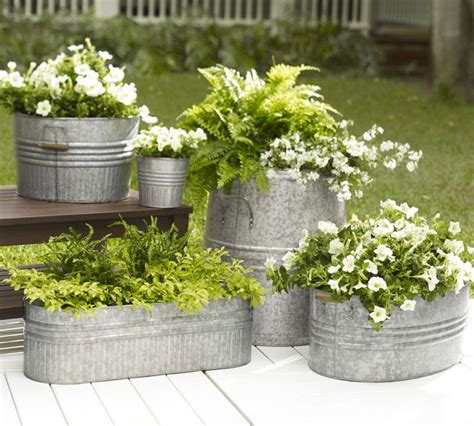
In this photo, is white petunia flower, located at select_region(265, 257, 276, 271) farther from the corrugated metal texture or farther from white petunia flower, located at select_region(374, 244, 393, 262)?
the corrugated metal texture

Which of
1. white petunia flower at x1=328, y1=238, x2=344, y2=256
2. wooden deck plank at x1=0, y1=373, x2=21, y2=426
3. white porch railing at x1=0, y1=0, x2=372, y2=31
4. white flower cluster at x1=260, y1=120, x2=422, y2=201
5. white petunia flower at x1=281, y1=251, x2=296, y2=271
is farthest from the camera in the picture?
white porch railing at x1=0, y1=0, x2=372, y2=31

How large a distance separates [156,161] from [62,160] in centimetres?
42

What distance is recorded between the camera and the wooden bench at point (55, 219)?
4.79 m

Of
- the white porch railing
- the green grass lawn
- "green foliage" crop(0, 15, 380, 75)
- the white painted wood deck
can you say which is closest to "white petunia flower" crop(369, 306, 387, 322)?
the white painted wood deck

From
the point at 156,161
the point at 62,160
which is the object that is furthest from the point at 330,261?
the point at 62,160

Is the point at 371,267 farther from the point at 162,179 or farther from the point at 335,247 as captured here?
the point at 162,179

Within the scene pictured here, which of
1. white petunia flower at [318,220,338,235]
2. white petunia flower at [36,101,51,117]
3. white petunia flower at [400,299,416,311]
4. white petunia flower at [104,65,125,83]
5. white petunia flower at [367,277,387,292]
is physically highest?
white petunia flower at [104,65,125,83]

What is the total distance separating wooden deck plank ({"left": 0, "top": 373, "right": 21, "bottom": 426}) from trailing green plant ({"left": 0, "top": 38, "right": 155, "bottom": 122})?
4.02 feet

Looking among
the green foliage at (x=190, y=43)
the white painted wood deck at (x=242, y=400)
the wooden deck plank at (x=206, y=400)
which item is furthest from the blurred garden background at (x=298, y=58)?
the wooden deck plank at (x=206, y=400)

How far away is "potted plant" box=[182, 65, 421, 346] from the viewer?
16.3 ft

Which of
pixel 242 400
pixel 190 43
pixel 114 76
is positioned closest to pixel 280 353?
pixel 242 400

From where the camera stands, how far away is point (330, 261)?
15.7ft

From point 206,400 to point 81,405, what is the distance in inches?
18.2

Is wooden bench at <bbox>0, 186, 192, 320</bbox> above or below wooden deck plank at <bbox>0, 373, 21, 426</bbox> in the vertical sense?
above
